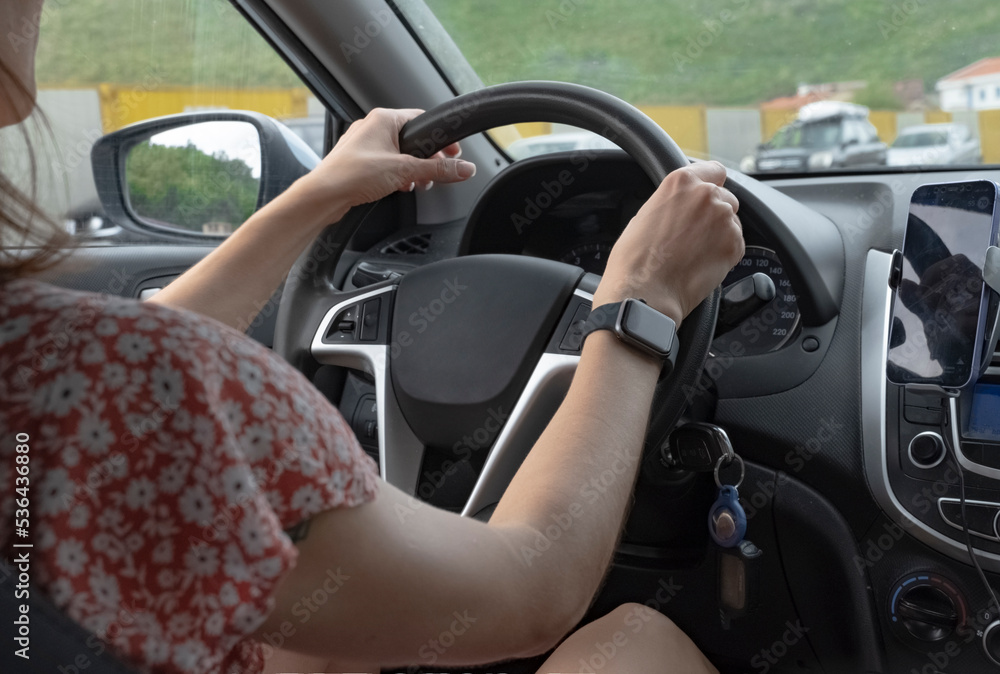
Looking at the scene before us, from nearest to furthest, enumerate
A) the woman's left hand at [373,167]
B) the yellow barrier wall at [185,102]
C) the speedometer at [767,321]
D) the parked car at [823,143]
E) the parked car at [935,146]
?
the woman's left hand at [373,167] → the speedometer at [767,321] → the parked car at [935,146] → the parked car at [823,143] → the yellow barrier wall at [185,102]

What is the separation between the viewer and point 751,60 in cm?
186

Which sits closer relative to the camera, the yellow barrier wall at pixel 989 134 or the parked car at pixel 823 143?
the yellow barrier wall at pixel 989 134

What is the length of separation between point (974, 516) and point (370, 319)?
2.76 feet

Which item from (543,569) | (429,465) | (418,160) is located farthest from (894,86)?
(543,569)

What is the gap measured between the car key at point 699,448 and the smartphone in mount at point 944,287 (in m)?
0.25

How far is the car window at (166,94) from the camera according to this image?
1.63m

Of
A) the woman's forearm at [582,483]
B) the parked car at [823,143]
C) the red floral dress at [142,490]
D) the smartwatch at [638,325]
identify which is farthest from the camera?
the parked car at [823,143]

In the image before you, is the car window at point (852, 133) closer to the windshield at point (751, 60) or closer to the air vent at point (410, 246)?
the windshield at point (751, 60)

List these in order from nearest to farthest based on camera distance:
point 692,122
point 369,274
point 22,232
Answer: point 22,232, point 369,274, point 692,122

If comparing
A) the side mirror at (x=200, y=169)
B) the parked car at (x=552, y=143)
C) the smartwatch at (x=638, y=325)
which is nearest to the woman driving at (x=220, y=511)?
the smartwatch at (x=638, y=325)

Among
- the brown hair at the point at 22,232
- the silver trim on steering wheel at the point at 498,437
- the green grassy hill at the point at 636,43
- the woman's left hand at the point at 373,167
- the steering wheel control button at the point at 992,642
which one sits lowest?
the steering wheel control button at the point at 992,642

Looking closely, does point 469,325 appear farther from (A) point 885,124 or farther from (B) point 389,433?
(A) point 885,124

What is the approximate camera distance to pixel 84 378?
514 mm

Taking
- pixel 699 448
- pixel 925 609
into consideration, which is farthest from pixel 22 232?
pixel 925 609
